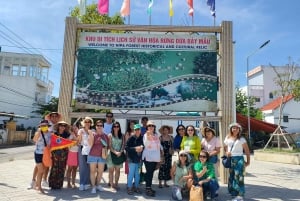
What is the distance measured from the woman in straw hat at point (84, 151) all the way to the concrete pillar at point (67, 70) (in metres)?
1.80

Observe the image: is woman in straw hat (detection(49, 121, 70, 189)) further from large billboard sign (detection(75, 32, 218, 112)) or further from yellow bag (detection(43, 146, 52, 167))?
large billboard sign (detection(75, 32, 218, 112))

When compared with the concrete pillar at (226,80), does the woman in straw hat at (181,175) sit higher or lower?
lower

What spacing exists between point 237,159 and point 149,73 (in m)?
3.74

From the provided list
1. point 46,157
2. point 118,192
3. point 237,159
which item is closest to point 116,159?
point 118,192

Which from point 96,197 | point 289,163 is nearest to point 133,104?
point 96,197

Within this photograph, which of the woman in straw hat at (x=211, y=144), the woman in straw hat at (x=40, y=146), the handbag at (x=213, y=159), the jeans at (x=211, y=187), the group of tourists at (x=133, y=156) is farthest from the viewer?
the woman in straw hat at (x=211, y=144)

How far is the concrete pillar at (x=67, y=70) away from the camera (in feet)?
29.6

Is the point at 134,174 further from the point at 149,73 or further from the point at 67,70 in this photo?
the point at 67,70

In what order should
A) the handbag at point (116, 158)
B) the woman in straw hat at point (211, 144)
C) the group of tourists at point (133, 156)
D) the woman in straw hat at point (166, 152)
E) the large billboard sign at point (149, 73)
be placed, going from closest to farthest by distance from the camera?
the group of tourists at point (133, 156), the woman in straw hat at point (211, 144), the handbag at point (116, 158), the woman in straw hat at point (166, 152), the large billboard sign at point (149, 73)

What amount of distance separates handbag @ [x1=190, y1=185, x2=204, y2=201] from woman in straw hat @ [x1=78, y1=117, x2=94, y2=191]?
8.50 ft

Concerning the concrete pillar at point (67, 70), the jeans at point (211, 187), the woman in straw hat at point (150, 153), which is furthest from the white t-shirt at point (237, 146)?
the concrete pillar at point (67, 70)

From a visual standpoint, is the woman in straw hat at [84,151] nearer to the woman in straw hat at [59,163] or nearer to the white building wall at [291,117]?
the woman in straw hat at [59,163]

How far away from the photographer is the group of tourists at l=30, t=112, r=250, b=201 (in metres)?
6.84

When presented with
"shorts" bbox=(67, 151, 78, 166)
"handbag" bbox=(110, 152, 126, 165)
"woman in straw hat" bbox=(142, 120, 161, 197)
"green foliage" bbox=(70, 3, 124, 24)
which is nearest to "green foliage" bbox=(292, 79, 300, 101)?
"green foliage" bbox=(70, 3, 124, 24)
